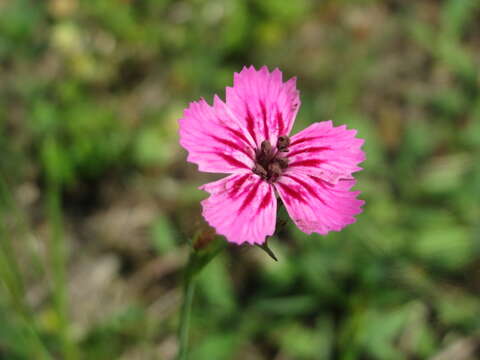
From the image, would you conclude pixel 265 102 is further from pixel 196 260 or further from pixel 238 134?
pixel 196 260

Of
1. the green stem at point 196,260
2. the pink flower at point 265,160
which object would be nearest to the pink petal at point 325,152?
the pink flower at point 265,160

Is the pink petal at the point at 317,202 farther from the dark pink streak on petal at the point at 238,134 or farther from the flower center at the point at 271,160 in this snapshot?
the dark pink streak on petal at the point at 238,134

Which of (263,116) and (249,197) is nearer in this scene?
(249,197)

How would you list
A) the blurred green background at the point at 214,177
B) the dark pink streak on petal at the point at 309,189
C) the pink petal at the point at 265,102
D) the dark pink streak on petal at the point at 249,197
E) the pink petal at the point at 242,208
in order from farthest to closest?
the blurred green background at the point at 214,177
the pink petal at the point at 265,102
the dark pink streak on petal at the point at 309,189
the dark pink streak on petal at the point at 249,197
the pink petal at the point at 242,208

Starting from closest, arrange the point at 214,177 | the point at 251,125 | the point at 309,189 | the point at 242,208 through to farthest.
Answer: the point at 242,208
the point at 309,189
the point at 251,125
the point at 214,177

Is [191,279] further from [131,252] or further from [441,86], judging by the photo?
[441,86]

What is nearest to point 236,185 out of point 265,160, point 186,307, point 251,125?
point 265,160
